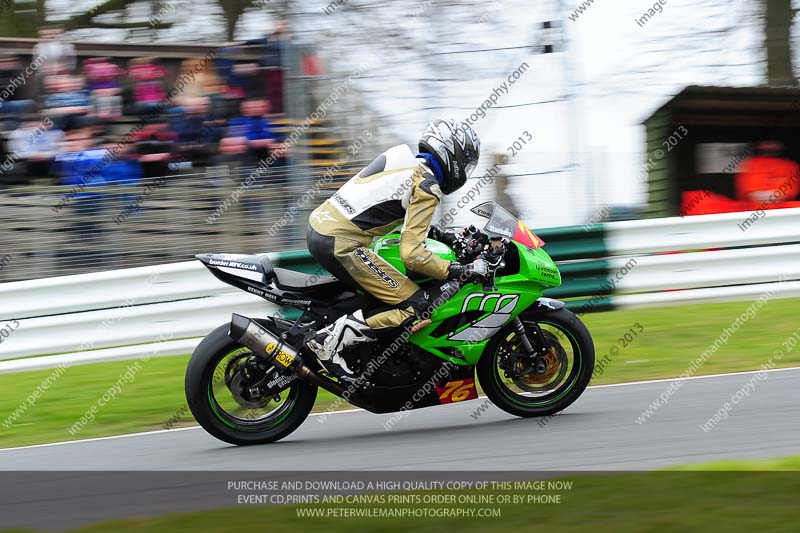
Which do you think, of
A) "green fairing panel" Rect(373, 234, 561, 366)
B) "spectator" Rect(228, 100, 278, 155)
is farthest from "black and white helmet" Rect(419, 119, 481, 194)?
"spectator" Rect(228, 100, 278, 155)

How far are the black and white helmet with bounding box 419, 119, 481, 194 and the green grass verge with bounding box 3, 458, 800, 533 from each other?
2205mm

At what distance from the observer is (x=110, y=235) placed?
32.1ft

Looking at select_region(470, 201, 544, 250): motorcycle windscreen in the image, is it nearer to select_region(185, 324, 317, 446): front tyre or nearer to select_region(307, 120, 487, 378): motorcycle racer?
select_region(307, 120, 487, 378): motorcycle racer

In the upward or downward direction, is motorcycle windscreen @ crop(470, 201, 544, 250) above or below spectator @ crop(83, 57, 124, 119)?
below

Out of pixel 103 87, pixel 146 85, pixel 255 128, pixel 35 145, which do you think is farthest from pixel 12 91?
pixel 255 128

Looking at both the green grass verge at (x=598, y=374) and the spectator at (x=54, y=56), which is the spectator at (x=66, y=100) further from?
the green grass verge at (x=598, y=374)

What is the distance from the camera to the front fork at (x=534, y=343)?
619 cm

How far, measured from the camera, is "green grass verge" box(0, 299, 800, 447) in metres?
7.18

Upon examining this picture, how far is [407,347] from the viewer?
6.08 m

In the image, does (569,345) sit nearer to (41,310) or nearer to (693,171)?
(41,310)

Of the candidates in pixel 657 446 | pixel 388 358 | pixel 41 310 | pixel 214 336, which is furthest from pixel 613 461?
pixel 41 310

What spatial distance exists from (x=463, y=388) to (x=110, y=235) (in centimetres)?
499

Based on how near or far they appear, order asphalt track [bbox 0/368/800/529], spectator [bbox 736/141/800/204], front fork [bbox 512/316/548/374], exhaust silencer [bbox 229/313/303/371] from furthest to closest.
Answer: spectator [bbox 736/141/800/204] < front fork [bbox 512/316/548/374] < exhaust silencer [bbox 229/313/303/371] < asphalt track [bbox 0/368/800/529]

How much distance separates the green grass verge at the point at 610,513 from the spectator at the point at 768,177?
8636 mm
